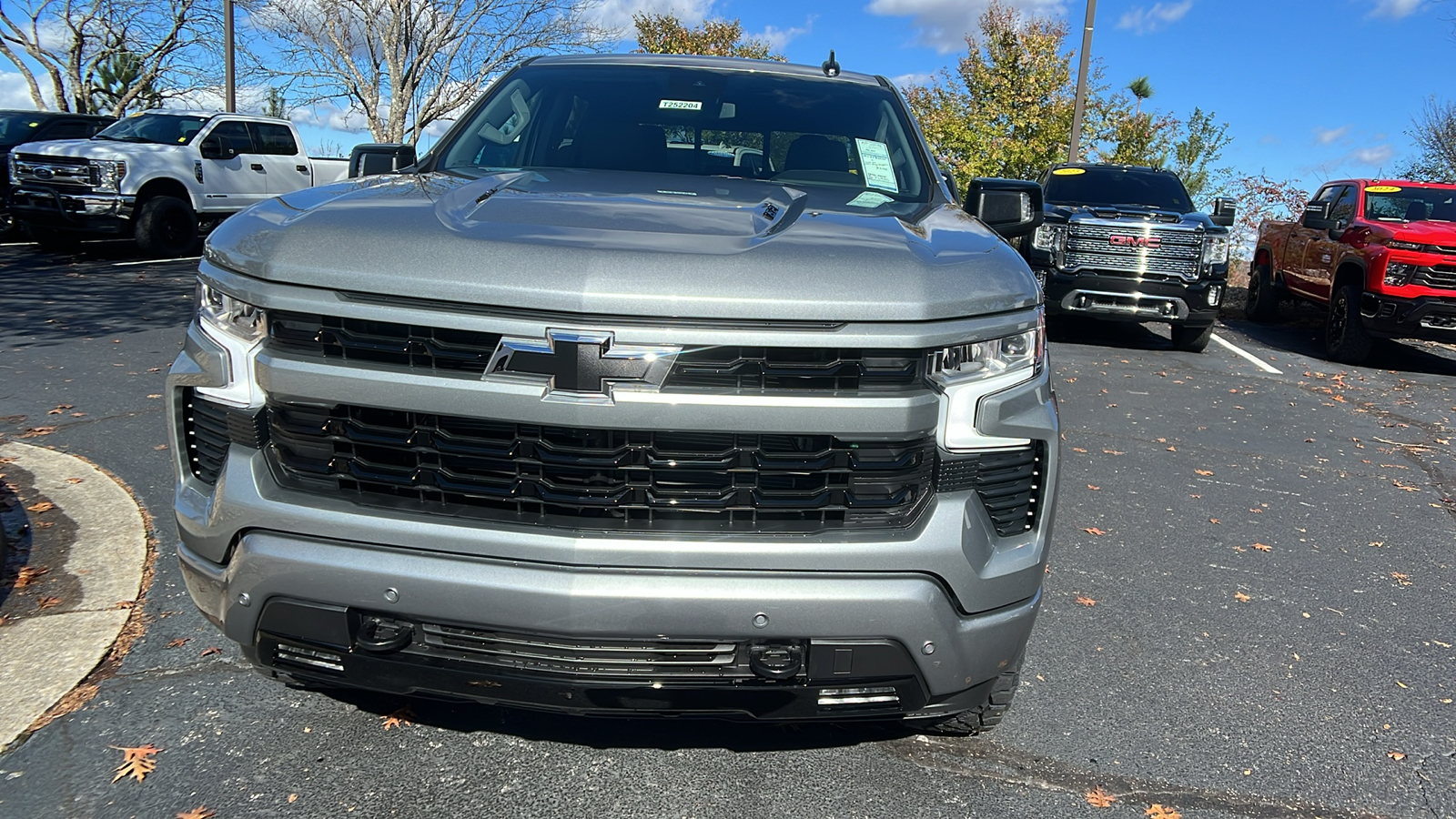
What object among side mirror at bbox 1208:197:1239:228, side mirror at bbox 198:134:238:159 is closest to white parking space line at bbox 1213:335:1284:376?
side mirror at bbox 1208:197:1239:228

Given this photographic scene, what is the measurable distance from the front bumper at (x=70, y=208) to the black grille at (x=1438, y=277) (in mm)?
15132

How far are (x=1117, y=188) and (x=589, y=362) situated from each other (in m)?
11.3

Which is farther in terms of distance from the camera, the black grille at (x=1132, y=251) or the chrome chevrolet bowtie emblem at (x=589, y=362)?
the black grille at (x=1132, y=251)

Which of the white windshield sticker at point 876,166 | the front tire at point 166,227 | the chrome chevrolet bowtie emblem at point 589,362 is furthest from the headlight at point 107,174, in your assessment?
the chrome chevrolet bowtie emblem at point 589,362

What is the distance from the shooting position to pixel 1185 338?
11.8 meters

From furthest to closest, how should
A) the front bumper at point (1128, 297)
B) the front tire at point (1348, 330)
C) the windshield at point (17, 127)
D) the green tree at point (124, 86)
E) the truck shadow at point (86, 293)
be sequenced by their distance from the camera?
the green tree at point (124, 86) < the windshield at point (17, 127) < the front tire at point (1348, 330) < the front bumper at point (1128, 297) < the truck shadow at point (86, 293)

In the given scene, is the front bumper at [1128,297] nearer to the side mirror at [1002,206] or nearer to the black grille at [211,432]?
the side mirror at [1002,206]

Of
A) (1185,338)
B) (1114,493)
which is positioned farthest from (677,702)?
(1185,338)

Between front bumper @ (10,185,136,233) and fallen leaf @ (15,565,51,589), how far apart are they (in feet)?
38.1

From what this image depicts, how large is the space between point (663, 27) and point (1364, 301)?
98.9ft

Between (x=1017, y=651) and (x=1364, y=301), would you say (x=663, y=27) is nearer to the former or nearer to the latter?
(x=1364, y=301)

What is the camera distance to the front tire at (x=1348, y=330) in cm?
1112

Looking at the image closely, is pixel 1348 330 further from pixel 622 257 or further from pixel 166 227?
pixel 166 227

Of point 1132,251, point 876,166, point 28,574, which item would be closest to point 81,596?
point 28,574
